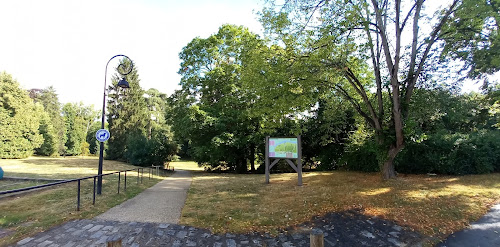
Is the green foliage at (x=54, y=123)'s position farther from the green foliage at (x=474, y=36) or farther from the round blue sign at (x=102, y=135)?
the green foliage at (x=474, y=36)

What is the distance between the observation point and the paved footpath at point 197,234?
15.6 feet

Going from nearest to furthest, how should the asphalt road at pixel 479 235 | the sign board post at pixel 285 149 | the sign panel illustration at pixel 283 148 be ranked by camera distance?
the asphalt road at pixel 479 235, the sign board post at pixel 285 149, the sign panel illustration at pixel 283 148

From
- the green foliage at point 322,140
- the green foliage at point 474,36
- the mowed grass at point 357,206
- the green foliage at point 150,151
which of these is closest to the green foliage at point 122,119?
the green foliage at point 150,151

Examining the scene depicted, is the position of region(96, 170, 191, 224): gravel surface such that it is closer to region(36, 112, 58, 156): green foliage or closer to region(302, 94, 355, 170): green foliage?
region(302, 94, 355, 170): green foliage

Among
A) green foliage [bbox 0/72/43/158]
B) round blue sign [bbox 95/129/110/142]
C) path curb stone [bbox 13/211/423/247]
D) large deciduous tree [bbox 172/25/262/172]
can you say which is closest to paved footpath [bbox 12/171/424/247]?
path curb stone [bbox 13/211/423/247]

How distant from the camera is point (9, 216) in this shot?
5.96 m

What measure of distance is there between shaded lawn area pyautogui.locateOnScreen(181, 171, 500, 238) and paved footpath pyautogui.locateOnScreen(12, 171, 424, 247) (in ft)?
1.06

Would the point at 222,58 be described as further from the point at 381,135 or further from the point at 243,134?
the point at 381,135

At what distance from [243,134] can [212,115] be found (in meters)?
3.04

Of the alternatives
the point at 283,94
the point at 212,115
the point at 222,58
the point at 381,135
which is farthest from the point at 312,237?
the point at 222,58

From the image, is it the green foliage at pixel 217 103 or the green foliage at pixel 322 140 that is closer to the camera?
the green foliage at pixel 322 140

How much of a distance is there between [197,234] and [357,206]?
438 cm

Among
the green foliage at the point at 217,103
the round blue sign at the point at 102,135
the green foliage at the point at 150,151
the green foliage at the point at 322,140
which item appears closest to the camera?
the round blue sign at the point at 102,135

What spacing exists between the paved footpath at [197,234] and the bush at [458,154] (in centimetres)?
964
